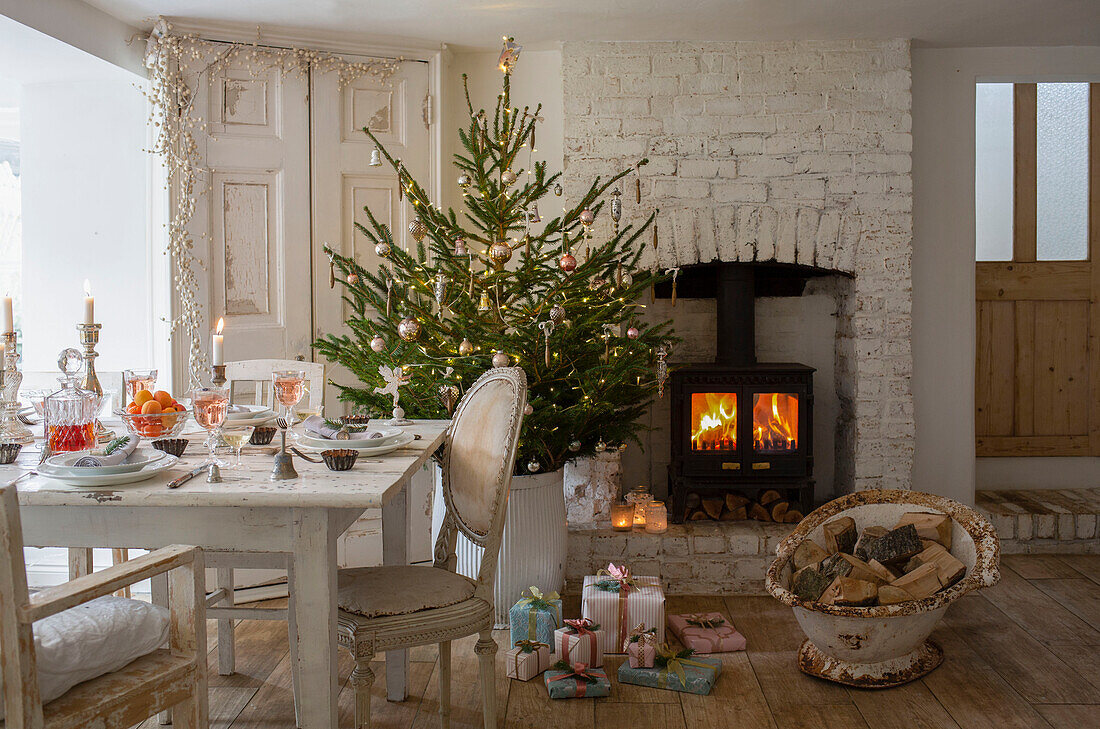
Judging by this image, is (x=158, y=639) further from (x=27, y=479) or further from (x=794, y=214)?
(x=794, y=214)

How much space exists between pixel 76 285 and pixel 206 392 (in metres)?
2.13

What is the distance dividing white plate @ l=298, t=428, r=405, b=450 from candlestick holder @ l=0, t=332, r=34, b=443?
706mm

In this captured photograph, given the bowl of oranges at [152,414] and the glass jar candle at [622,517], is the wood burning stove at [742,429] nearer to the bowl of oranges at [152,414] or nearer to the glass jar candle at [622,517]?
the glass jar candle at [622,517]

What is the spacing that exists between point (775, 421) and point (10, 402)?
2790 mm

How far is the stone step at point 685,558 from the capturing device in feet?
12.1

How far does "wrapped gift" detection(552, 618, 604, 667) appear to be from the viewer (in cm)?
286

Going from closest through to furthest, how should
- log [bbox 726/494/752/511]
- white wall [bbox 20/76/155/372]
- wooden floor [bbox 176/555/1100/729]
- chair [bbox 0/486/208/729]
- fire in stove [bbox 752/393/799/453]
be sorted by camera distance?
chair [bbox 0/486/208/729], wooden floor [bbox 176/555/1100/729], white wall [bbox 20/76/155/372], fire in stove [bbox 752/393/799/453], log [bbox 726/494/752/511]

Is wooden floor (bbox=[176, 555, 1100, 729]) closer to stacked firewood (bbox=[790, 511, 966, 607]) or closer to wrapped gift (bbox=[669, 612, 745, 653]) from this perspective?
wrapped gift (bbox=[669, 612, 745, 653])

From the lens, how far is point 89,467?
1803mm

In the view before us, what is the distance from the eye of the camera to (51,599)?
1.43 meters

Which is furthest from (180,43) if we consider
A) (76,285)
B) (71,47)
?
(76,285)

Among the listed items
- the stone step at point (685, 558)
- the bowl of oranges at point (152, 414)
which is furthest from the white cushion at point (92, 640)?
the stone step at point (685, 558)

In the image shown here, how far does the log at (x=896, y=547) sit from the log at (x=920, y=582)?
4.6 inches

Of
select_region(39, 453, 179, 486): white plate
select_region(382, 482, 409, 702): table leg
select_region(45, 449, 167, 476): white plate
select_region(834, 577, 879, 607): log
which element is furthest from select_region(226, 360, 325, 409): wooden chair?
select_region(834, 577, 879, 607): log
